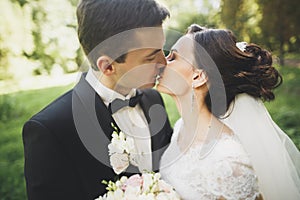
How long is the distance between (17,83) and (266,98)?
14.8ft

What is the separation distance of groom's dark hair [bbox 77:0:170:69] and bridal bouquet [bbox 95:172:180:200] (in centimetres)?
83

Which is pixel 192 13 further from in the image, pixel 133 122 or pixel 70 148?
pixel 70 148

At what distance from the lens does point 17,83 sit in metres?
5.79

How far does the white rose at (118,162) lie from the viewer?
2.04 metres

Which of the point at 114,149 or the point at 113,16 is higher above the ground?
the point at 113,16

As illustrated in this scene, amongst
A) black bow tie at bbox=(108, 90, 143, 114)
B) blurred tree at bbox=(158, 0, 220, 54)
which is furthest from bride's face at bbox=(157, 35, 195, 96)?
blurred tree at bbox=(158, 0, 220, 54)

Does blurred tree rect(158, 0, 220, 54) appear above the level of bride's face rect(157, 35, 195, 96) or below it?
below

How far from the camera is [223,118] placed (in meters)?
2.38

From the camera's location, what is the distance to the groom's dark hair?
6.60 ft

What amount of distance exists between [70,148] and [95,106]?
0.28 meters

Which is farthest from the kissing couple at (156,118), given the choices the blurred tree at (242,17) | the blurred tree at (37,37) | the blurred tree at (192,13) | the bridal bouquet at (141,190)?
the blurred tree at (37,37)

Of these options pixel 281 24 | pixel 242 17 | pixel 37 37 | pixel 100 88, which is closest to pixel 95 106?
pixel 100 88

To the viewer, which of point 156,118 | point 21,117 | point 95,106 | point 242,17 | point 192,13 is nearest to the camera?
point 95,106

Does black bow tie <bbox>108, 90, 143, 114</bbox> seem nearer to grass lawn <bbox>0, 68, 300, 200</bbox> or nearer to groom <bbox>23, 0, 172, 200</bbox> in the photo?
groom <bbox>23, 0, 172, 200</bbox>
